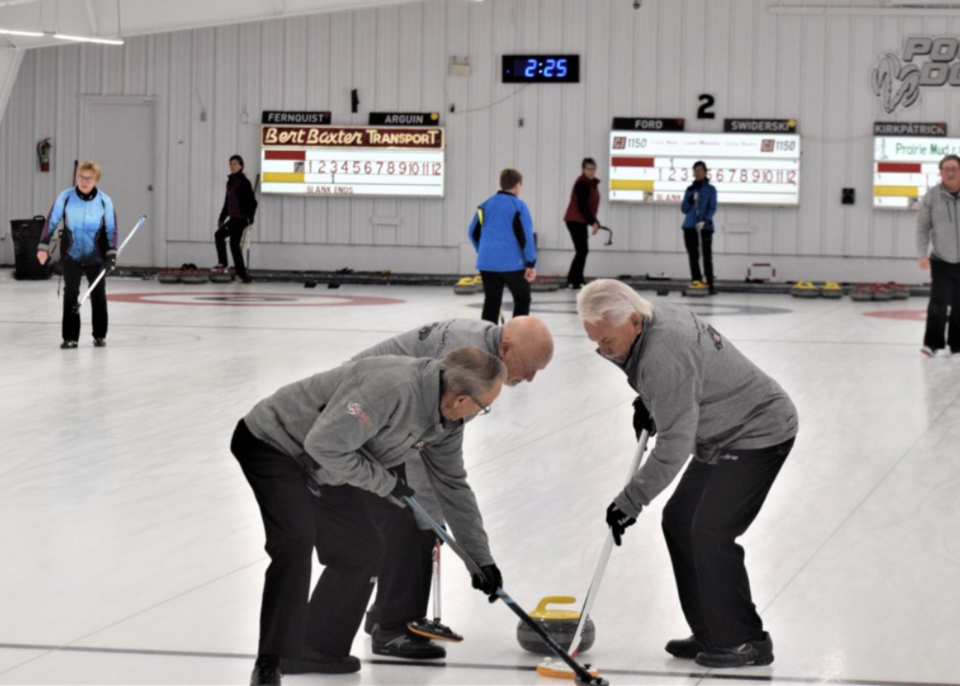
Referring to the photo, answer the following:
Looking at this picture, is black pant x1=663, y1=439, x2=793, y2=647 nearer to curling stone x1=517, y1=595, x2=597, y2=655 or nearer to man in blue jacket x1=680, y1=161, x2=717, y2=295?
curling stone x1=517, y1=595, x2=597, y2=655

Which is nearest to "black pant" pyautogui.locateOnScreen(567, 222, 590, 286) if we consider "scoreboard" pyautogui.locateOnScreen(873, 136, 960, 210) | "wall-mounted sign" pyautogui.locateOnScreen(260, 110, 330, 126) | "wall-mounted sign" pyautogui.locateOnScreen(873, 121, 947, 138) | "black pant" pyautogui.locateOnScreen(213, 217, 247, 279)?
"scoreboard" pyautogui.locateOnScreen(873, 136, 960, 210)

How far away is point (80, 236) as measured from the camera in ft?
41.4

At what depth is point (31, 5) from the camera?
20.8 meters

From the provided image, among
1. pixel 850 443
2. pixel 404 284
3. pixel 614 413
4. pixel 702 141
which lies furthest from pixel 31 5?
pixel 850 443

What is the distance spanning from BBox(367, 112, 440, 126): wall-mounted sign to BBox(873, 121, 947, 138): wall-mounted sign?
21.8ft

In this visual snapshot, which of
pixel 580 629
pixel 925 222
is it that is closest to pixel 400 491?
pixel 580 629

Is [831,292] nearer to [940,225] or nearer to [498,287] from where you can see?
[940,225]

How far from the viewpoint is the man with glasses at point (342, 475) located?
3828 millimetres

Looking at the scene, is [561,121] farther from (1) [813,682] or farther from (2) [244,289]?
(1) [813,682]

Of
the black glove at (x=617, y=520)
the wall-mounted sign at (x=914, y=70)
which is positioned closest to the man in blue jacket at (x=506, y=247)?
the black glove at (x=617, y=520)

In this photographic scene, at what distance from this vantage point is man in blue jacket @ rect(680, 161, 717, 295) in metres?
20.8

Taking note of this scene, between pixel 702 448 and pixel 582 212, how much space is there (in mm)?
17115

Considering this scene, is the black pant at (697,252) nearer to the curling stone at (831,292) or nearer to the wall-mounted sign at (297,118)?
the curling stone at (831,292)

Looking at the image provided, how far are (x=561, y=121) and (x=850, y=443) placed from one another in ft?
50.4
